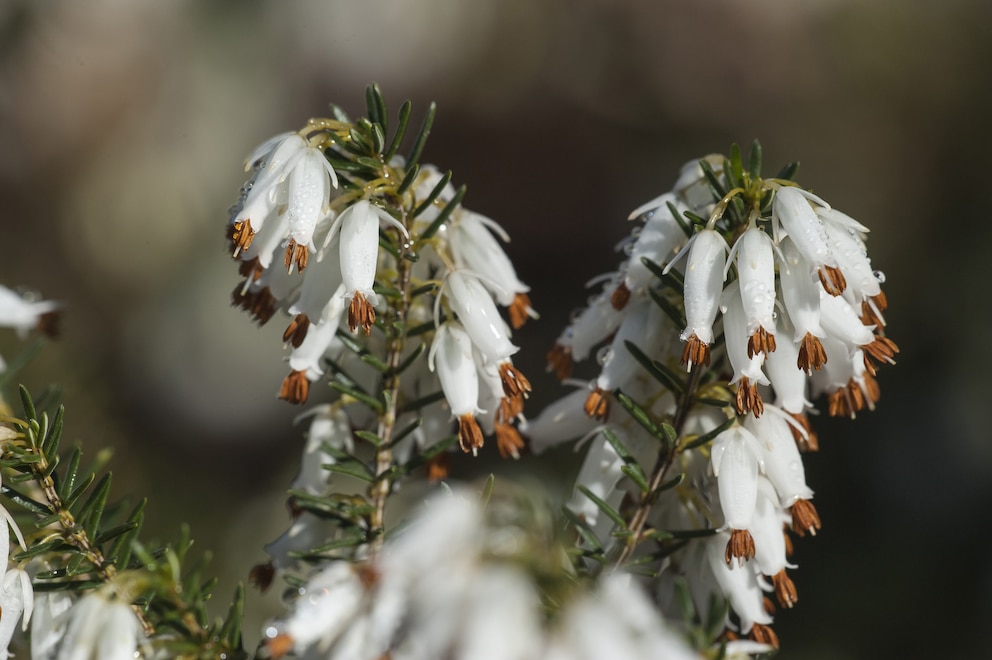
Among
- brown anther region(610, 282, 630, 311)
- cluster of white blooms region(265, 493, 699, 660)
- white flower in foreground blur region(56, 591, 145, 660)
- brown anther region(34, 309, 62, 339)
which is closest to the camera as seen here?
cluster of white blooms region(265, 493, 699, 660)

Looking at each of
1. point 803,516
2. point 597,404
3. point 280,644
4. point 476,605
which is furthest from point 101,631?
point 803,516

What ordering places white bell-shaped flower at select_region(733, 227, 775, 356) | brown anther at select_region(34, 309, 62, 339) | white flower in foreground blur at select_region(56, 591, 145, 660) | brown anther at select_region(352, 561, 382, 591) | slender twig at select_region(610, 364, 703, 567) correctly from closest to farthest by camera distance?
1. brown anther at select_region(352, 561, 382, 591)
2. white flower in foreground blur at select_region(56, 591, 145, 660)
3. white bell-shaped flower at select_region(733, 227, 775, 356)
4. slender twig at select_region(610, 364, 703, 567)
5. brown anther at select_region(34, 309, 62, 339)

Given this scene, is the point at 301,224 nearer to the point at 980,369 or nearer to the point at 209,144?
the point at 980,369

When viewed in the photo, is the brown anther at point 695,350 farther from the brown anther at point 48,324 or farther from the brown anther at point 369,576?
the brown anther at point 48,324

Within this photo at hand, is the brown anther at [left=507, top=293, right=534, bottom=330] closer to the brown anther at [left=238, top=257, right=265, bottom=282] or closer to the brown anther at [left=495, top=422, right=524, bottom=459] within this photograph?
the brown anther at [left=495, top=422, right=524, bottom=459]

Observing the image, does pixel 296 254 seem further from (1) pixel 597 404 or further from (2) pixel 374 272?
(1) pixel 597 404

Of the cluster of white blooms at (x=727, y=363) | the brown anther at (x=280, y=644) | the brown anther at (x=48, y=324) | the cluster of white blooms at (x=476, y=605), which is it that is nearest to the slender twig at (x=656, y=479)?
the cluster of white blooms at (x=727, y=363)

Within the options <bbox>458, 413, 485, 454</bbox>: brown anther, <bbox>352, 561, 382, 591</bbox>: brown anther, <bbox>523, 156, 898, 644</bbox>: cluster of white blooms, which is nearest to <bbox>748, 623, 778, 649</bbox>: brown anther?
<bbox>523, 156, 898, 644</bbox>: cluster of white blooms

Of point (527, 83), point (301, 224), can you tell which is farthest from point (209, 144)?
point (301, 224)
